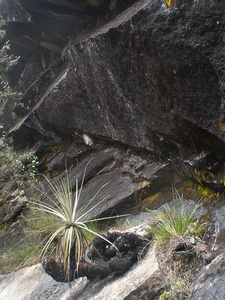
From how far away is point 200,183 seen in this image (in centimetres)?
396

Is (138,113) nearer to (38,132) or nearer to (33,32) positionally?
(38,132)

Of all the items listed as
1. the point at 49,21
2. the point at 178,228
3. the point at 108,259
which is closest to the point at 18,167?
the point at 49,21

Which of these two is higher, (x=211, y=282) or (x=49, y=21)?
(x=49, y=21)

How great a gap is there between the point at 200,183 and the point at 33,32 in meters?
6.85

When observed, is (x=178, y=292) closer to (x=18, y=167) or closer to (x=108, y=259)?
(x=108, y=259)

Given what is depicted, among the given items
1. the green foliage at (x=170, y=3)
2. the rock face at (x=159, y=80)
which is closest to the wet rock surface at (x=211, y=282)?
the rock face at (x=159, y=80)

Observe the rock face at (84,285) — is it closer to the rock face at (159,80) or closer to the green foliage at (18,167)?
the rock face at (159,80)

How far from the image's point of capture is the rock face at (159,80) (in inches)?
120

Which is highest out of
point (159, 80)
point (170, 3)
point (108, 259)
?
point (170, 3)

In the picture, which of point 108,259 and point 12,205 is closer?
point 108,259

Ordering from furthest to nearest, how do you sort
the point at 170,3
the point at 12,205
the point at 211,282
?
the point at 12,205 → the point at 170,3 → the point at 211,282

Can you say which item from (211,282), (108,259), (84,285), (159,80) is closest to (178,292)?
(211,282)

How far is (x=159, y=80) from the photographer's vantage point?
3680mm

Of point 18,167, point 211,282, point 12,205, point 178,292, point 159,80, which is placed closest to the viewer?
point 211,282
